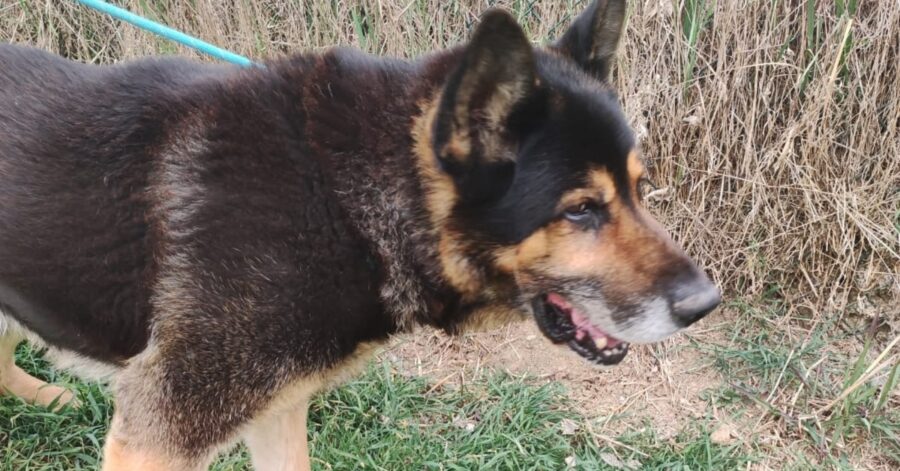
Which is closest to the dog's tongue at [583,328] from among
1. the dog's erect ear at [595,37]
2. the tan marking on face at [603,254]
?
the tan marking on face at [603,254]

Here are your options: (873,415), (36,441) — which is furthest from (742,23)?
(36,441)

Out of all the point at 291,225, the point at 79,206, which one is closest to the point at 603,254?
the point at 291,225

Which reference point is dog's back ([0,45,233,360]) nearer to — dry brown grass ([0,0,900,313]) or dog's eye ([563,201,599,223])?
dog's eye ([563,201,599,223])

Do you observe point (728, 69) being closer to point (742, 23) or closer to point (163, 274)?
point (742, 23)

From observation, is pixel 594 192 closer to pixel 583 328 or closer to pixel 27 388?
pixel 583 328

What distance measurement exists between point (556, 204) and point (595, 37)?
Result: 0.71 meters

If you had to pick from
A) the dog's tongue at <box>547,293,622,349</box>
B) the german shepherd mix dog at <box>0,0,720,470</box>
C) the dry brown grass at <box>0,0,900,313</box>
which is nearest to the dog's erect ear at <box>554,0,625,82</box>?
the german shepherd mix dog at <box>0,0,720,470</box>

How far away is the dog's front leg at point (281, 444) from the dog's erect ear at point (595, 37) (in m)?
1.58

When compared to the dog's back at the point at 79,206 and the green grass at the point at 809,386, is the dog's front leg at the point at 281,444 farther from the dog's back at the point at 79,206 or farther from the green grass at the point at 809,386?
the green grass at the point at 809,386

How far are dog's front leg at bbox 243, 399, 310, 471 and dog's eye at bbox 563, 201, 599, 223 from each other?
1244mm

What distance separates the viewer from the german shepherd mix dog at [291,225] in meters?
1.99

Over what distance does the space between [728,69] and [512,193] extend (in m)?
2.25

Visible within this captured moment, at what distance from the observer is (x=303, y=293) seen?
201 centimetres

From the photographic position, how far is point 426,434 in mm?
3189
